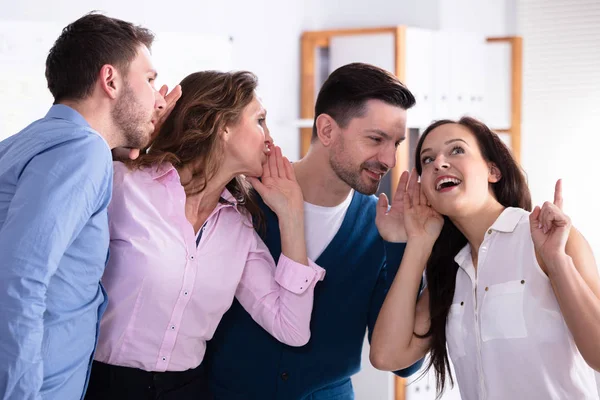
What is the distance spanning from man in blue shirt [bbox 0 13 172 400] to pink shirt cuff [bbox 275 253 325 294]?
463mm

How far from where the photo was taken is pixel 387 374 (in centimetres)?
283

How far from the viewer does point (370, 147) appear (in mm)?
2021

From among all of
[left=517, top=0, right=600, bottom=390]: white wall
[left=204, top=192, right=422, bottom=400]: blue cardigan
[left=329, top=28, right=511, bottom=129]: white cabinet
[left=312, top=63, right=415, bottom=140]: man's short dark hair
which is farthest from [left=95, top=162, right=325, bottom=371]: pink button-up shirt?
[left=517, top=0, right=600, bottom=390]: white wall

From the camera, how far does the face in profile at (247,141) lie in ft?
5.91

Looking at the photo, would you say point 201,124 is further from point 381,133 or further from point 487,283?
point 487,283

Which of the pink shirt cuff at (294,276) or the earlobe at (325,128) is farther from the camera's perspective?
the earlobe at (325,128)

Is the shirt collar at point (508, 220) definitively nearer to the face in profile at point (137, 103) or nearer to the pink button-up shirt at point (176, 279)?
the pink button-up shirt at point (176, 279)

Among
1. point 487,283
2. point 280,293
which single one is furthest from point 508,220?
point 280,293

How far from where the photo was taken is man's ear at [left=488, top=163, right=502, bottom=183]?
6.02 ft

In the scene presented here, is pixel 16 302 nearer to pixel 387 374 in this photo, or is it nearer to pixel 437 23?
pixel 387 374

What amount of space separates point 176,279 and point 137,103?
41cm

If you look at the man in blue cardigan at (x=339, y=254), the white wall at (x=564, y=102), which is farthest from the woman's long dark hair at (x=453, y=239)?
the white wall at (x=564, y=102)

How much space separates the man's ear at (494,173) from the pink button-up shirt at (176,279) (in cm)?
50

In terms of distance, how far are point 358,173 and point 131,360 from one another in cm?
80
